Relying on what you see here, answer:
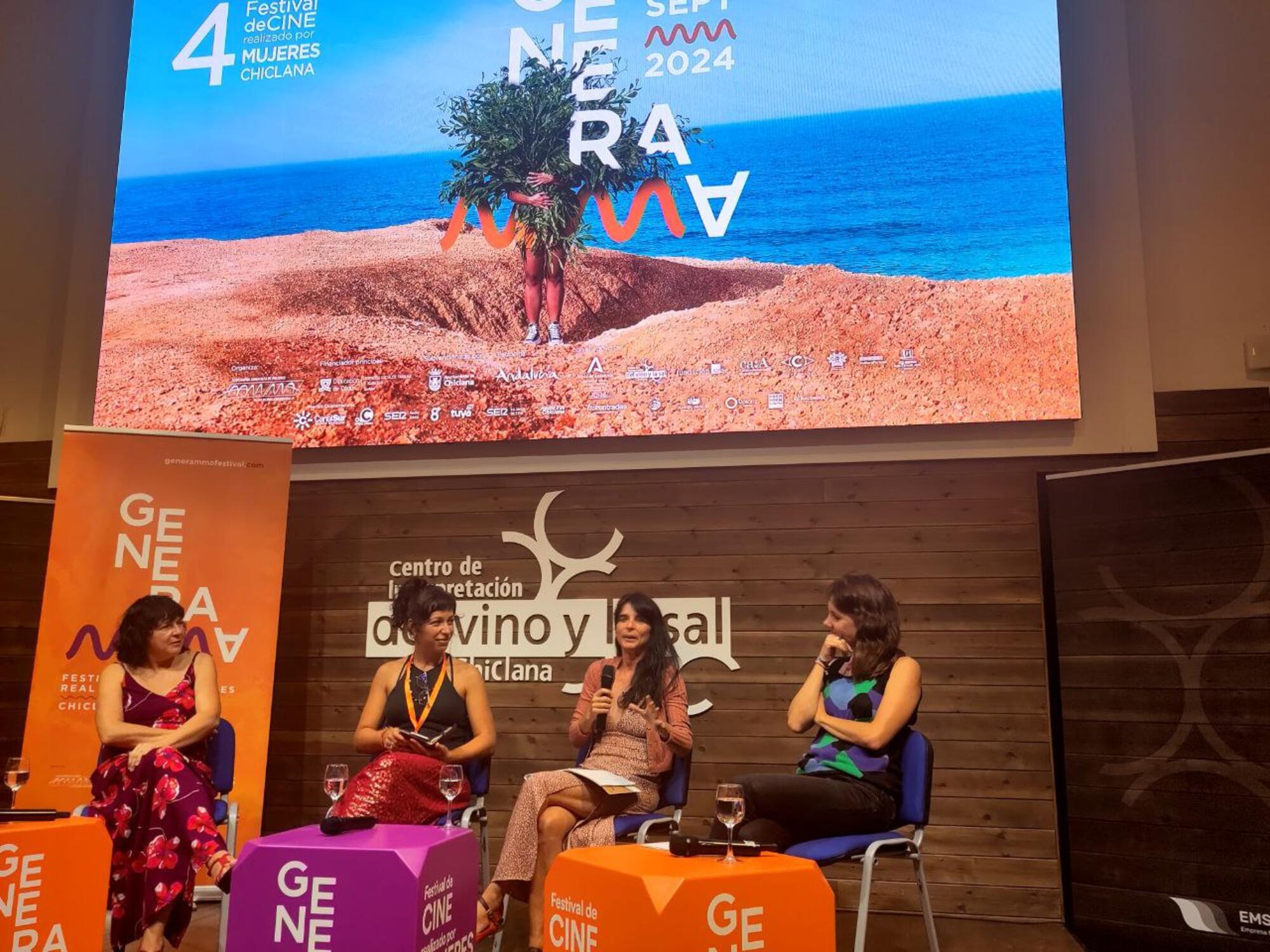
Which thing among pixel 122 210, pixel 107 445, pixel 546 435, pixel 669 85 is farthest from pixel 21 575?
pixel 669 85

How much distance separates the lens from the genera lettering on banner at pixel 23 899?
93.3 inches

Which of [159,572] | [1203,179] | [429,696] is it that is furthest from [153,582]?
[1203,179]

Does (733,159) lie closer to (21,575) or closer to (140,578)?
(140,578)

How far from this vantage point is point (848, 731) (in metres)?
3.12

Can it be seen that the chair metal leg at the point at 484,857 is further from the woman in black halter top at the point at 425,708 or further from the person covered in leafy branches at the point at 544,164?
the person covered in leafy branches at the point at 544,164

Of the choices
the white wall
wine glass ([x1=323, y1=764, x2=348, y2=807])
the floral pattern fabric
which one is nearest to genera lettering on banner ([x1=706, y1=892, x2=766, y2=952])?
wine glass ([x1=323, y1=764, x2=348, y2=807])

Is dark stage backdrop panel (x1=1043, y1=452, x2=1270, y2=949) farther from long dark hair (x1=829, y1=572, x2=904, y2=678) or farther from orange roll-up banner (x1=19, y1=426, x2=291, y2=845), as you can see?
orange roll-up banner (x1=19, y1=426, x2=291, y2=845)

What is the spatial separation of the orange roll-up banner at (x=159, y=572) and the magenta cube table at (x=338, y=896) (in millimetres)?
1930

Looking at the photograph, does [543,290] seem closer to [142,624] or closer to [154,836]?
[142,624]

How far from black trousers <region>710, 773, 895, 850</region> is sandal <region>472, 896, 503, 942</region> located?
2.61 ft

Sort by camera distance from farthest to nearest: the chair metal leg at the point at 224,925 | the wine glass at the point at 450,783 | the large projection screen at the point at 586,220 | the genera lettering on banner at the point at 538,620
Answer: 1. the genera lettering on banner at the point at 538,620
2. the large projection screen at the point at 586,220
3. the chair metal leg at the point at 224,925
4. the wine glass at the point at 450,783

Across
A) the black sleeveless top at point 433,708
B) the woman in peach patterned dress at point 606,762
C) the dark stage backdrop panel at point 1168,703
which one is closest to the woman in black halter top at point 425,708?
the black sleeveless top at point 433,708

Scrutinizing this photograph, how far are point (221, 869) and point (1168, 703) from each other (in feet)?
10.3

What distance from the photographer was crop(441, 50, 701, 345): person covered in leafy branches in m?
4.66
